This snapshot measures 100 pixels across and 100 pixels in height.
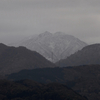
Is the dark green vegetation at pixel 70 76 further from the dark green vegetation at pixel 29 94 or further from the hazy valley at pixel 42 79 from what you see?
the dark green vegetation at pixel 29 94

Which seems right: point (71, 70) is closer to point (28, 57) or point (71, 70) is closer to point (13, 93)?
point (28, 57)

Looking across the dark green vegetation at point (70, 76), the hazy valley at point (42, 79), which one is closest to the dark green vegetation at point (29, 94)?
the hazy valley at point (42, 79)

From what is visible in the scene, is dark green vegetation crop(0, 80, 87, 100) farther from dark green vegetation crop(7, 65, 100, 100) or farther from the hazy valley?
dark green vegetation crop(7, 65, 100, 100)

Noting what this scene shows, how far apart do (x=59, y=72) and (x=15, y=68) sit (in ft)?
96.8

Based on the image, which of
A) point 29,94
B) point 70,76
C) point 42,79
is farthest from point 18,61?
point 29,94

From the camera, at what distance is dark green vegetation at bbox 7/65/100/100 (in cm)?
12659

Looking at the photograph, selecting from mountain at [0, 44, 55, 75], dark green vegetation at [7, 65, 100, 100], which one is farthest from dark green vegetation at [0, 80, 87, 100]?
mountain at [0, 44, 55, 75]

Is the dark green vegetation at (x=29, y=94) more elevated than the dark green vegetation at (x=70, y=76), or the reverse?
the dark green vegetation at (x=29, y=94)

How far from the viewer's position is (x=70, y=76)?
153 m

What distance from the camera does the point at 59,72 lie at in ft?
520

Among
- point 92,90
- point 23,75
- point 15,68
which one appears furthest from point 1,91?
point 15,68

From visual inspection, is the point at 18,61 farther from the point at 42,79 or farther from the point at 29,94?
the point at 29,94

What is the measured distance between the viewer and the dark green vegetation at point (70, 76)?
12659cm

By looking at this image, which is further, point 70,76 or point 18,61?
point 18,61
